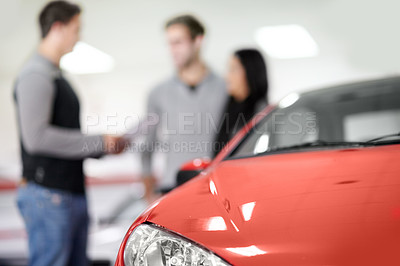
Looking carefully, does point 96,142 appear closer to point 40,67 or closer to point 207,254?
point 40,67

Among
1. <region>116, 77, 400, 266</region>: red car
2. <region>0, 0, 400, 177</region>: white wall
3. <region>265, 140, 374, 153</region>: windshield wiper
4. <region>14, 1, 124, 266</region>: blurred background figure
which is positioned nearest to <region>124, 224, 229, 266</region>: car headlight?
<region>116, 77, 400, 266</region>: red car

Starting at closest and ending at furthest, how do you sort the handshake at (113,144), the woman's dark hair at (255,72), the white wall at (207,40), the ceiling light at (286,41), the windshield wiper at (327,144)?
1. the windshield wiper at (327,144)
2. the handshake at (113,144)
3. the woman's dark hair at (255,72)
4. the white wall at (207,40)
5. the ceiling light at (286,41)

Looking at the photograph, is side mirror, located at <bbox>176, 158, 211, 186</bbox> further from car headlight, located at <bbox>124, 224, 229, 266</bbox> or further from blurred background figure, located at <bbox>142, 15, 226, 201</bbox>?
blurred background figure, located at <bbox>142, 15, 226, 201</bbox>

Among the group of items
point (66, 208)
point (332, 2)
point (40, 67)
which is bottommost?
point (66, 208)

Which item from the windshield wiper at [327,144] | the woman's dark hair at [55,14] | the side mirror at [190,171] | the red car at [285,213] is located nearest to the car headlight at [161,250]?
the red car at [285,213]

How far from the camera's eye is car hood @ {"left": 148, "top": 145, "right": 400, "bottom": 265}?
35.7 inches

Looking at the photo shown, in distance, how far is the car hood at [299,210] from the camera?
2.97ft

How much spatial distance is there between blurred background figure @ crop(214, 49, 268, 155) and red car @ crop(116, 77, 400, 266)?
2.35ft

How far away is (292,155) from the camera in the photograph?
1.43 metres

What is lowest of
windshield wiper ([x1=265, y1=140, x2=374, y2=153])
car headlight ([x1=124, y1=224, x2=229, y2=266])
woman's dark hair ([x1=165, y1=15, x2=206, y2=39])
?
car headlight ([x1=124, y1=224, x2=229, y2=266])

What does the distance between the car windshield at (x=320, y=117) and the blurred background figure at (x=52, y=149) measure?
2.30ft

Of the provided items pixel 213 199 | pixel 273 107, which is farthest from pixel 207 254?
pixel 273 107

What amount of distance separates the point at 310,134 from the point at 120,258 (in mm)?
1375

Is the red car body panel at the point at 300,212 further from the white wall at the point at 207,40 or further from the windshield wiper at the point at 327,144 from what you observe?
the white wall at the point at 207,40
